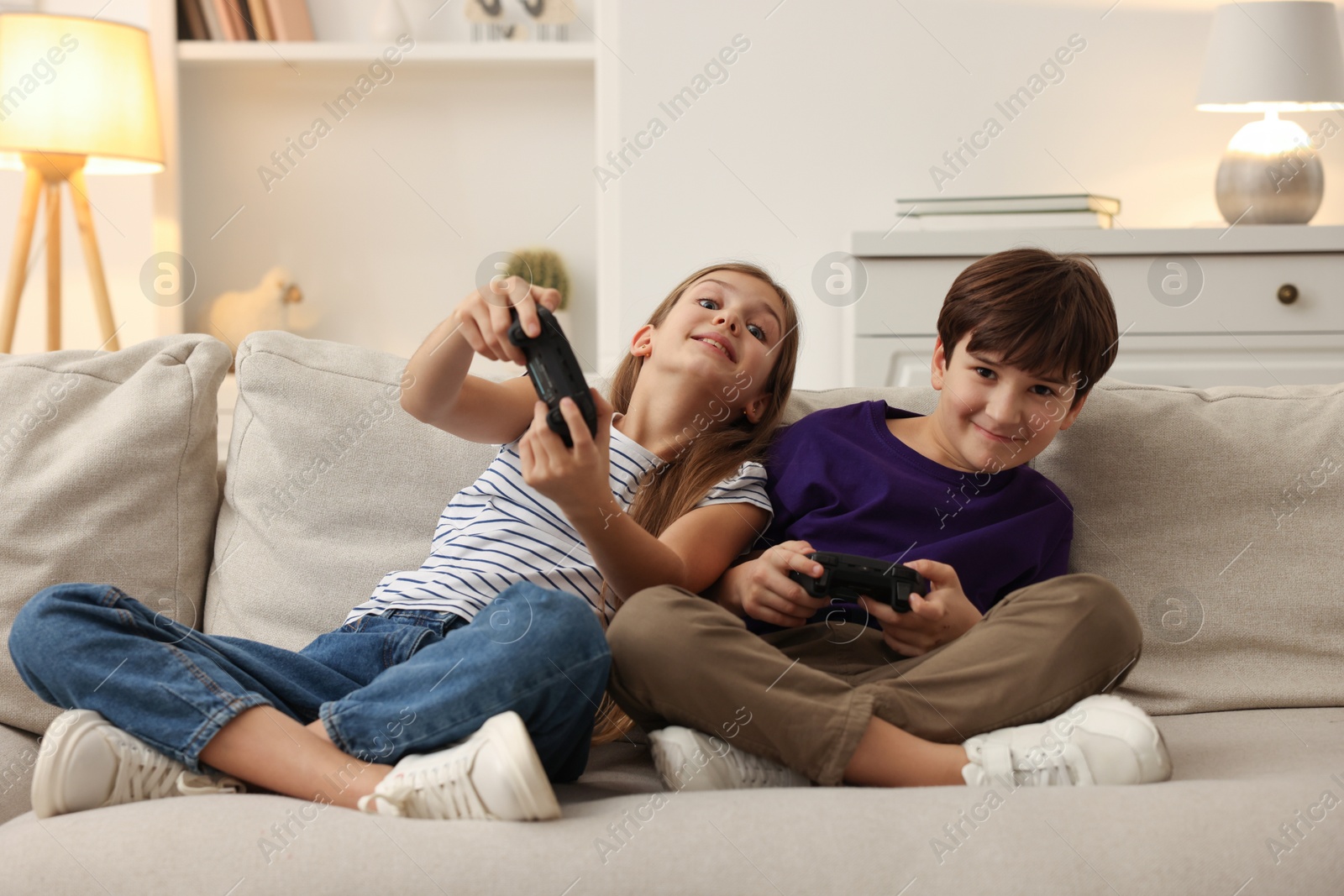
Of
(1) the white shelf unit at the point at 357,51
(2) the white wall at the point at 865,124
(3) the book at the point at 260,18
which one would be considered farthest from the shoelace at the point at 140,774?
(3) the book at the point at 260,18

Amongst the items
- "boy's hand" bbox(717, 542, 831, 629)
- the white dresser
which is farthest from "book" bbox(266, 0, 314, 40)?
→ "boy's hand" bbox(717, 542, 831, 629)

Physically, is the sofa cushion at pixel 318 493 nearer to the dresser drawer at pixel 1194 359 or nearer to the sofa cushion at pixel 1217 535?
the sofa cushion at pixel 1217 535

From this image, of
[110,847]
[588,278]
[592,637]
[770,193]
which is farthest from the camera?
[588,278]

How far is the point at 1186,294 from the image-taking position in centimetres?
210

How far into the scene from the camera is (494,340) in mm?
1010

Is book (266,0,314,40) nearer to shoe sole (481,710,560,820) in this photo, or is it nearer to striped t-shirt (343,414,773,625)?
striped t-shirt (343,414,773,625)

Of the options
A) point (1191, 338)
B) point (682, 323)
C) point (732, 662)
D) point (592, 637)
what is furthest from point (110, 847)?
point (1191, 338)

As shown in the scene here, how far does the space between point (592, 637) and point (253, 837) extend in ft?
0.94

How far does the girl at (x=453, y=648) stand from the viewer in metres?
0.87

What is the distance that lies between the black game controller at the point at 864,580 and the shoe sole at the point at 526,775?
0.32m

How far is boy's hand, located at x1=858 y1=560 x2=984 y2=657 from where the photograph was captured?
1.06 m

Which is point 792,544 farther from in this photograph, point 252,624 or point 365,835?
point 252,624

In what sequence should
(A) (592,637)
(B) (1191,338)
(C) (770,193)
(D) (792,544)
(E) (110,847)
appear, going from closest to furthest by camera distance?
(E) (110,847) → (A) (592,637) → (D) (792,544) → (B) (1191,338) → (C) (770,193)

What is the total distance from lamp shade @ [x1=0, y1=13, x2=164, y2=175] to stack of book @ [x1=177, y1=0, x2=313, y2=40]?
279 millimetres
